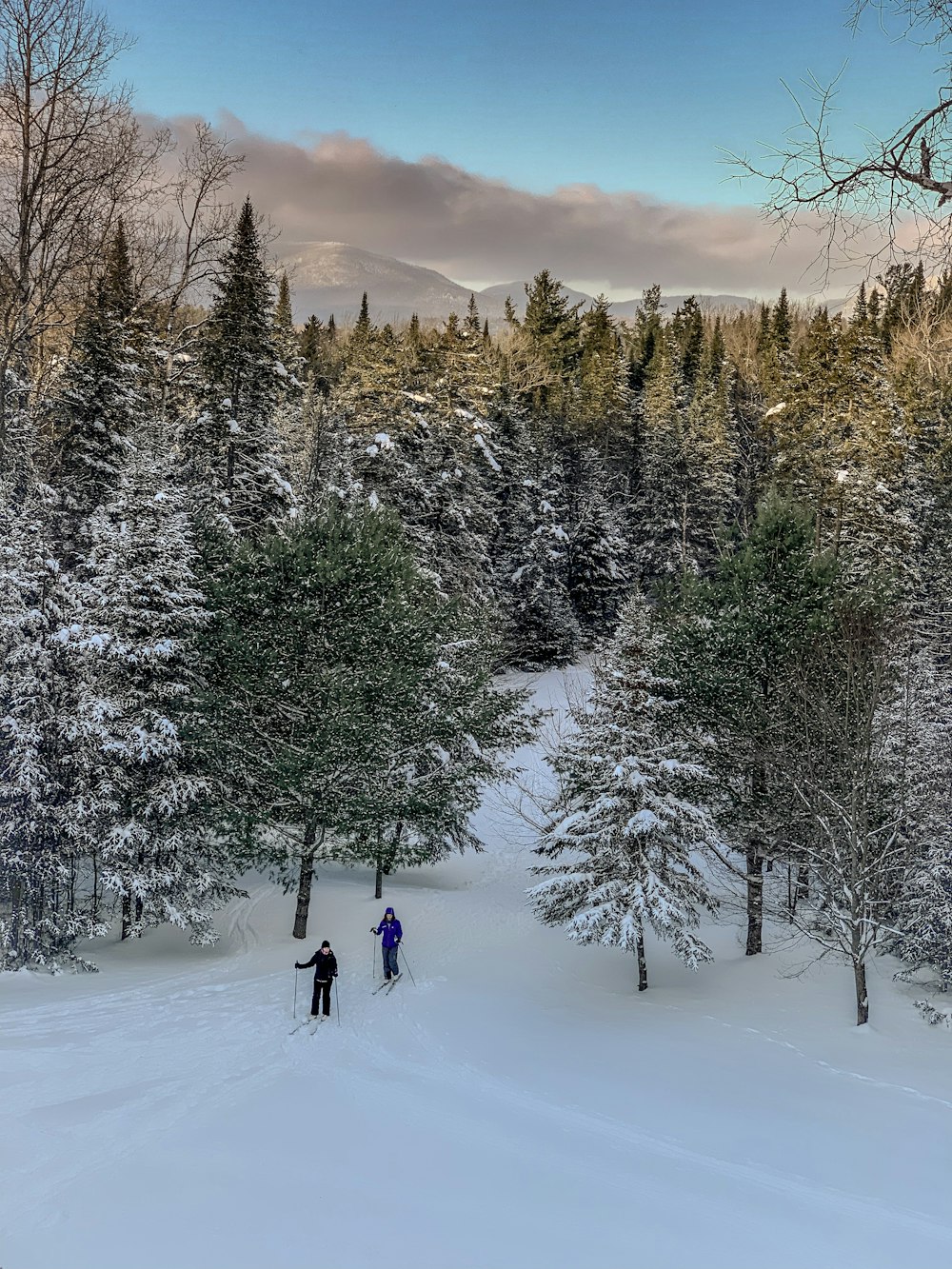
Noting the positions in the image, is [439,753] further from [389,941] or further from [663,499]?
[663,499]

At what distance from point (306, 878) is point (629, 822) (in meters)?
8.08

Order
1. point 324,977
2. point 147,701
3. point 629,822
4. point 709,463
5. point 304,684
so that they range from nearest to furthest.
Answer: point 324,977 < point 629,822 < point 147,701 < point 304,684 < point 709,463

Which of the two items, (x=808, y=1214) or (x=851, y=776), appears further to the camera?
(x=851, y=776)

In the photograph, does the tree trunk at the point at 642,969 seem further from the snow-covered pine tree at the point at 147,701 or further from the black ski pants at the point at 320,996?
the snow-covered pine tree at the point at 147,701

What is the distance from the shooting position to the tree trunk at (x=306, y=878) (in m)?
16.7

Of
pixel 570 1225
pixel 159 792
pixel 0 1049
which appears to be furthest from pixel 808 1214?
pixel 159 792

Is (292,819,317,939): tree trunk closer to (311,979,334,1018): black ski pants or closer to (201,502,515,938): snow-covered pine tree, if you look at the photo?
(201,502,515,938): snow-covered pine tree

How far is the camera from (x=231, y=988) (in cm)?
1346

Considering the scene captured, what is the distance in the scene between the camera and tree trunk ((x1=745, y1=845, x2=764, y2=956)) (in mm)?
15977

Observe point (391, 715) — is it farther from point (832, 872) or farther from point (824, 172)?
point (824, 172)

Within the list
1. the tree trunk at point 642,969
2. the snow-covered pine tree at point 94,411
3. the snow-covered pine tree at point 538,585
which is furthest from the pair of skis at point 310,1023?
the snow-covered pine tree at point 538,585

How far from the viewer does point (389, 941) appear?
1434 cm

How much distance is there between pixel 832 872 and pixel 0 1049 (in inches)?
493

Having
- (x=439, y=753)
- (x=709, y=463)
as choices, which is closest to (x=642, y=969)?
(x=439, y=753)
